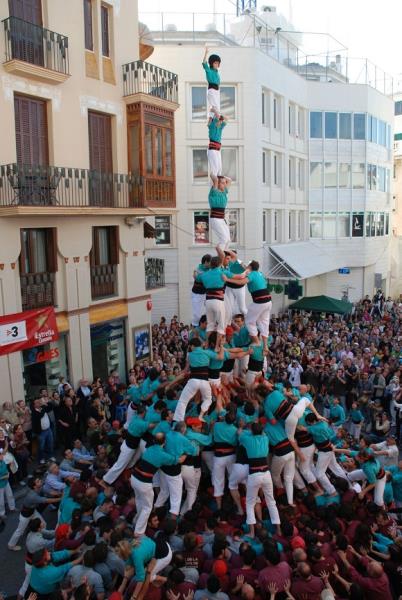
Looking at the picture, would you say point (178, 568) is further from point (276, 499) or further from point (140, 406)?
point (140, 406)

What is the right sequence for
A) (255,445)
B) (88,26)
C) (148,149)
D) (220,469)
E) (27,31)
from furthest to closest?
(148,149), (88,26), (27,31), (220,469), (255,445)

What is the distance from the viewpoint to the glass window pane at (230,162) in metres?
27.9

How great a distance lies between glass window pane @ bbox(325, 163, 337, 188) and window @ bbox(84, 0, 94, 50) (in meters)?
Result: 19.8

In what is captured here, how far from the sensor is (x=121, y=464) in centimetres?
1037

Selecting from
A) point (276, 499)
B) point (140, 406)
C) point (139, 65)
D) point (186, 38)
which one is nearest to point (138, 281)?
point (139, 65)

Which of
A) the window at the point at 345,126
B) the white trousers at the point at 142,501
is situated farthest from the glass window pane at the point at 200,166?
the white trousers at the point at 142,501

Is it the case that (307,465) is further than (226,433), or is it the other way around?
(307,465)

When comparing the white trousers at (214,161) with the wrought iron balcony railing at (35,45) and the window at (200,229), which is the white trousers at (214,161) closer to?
the wrought iron balcony railing at (35,45)

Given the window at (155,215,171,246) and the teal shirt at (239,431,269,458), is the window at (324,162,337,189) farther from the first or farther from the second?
the teal shirt at (239,431,269,458)

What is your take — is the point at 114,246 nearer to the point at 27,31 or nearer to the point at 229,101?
the point at 27,31

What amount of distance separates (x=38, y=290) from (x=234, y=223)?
14.1 meters

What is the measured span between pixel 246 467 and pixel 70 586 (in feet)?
11.2

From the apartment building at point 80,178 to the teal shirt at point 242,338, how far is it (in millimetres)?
6360

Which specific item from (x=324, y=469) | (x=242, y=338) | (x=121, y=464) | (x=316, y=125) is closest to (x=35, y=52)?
(x=242, y=338)
